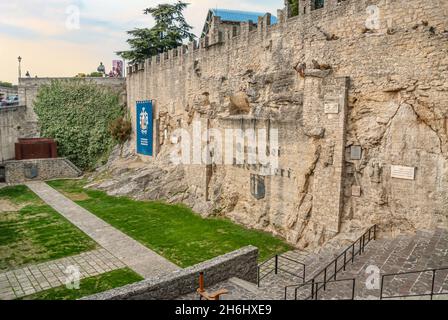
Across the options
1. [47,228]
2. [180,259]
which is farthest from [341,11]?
[47,228]

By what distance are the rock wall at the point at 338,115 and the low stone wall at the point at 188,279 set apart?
384 cm

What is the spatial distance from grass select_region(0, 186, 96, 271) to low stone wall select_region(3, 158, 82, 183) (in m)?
5.68

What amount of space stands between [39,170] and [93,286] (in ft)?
58.2

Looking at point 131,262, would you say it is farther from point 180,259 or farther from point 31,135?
point 31,135

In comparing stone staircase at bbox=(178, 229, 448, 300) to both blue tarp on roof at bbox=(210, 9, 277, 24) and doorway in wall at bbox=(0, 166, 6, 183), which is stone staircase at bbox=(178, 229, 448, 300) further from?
blue tarp on roof at bbox=(210, 9, 277, 24)

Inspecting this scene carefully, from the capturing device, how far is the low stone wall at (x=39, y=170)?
24609 mm

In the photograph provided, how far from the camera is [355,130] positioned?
12.1 metres

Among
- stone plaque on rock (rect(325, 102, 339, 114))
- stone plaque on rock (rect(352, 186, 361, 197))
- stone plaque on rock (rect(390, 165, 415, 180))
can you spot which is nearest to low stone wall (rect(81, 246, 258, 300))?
stone plaque on rock (rect(352, 186, 361, 197))

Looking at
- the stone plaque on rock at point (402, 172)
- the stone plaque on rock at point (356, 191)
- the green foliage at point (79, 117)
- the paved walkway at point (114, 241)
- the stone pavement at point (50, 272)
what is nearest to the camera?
the stone pavement at point (50, 272)

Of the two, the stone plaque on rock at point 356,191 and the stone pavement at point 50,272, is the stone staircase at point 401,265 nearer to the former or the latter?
the stone plaque on rock at point 356,191

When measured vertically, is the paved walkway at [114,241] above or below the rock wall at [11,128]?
below

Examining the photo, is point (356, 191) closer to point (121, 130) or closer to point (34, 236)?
point (34, 236)

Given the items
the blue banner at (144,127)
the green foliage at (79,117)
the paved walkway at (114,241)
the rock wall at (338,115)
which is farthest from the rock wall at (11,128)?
the rock wall at (338,115)

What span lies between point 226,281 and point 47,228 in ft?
31.8
